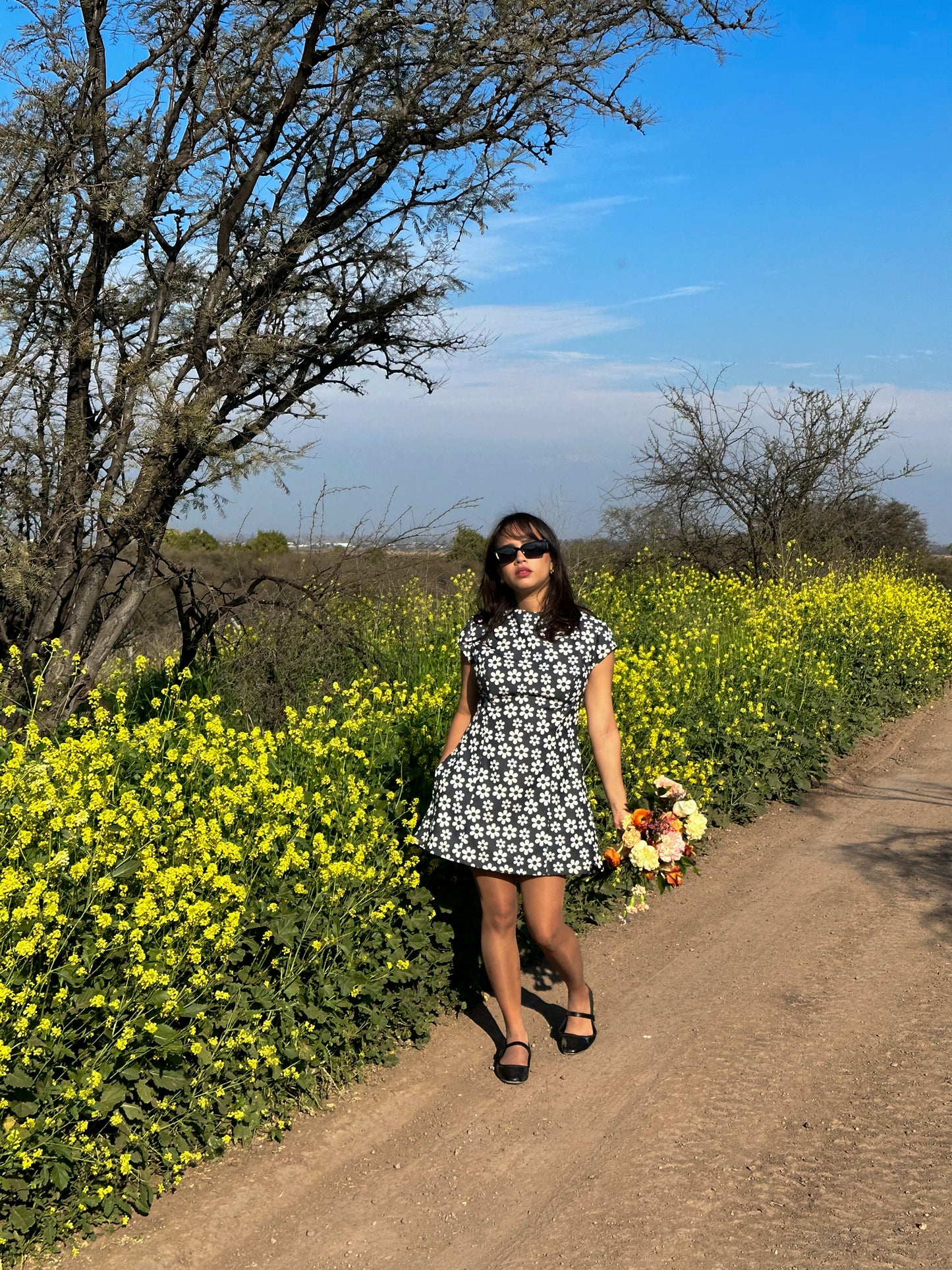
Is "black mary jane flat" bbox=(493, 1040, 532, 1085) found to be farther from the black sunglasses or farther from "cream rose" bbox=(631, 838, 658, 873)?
the black sunglasses

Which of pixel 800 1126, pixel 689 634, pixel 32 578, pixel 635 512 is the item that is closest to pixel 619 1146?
pixel 800 1126

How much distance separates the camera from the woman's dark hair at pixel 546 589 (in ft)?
12.5

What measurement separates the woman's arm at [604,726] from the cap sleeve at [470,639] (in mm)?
415

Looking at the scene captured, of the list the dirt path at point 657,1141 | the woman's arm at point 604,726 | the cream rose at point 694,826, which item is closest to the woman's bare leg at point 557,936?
the dirt path at point 657,1141

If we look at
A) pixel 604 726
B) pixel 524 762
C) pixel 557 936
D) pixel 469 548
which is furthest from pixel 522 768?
pixel 469 548

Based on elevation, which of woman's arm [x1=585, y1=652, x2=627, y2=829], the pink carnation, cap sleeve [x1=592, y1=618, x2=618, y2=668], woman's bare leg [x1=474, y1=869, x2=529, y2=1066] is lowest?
woman's bare leg [x1=474, y1=869, x2=529, y2=1066]

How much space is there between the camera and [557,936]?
3.84m

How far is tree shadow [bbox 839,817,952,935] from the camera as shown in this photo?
543 centimetres

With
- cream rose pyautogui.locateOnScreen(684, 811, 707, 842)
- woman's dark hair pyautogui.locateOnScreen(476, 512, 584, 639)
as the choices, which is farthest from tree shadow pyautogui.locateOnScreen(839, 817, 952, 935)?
woman's dark hair pyautogui.locateOnScreen(476, 512, 584, 639)

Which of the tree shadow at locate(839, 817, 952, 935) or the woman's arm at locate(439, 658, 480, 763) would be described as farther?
the tree shadow at locate(839, 817, 952, 935)

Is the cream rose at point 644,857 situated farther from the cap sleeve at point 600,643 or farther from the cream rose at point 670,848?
the cap sleeve at point 600,643

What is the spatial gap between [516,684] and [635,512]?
1315cm

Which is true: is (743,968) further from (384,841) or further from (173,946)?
(173,946)

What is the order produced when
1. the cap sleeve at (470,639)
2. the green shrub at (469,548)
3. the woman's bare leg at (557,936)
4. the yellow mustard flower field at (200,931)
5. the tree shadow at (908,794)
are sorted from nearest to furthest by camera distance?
1. the yellow mustard flower field at (200,931)
2. the woman's bare leg at (557,936)
3. the cap sleeve at (470,639)
4. the tree shadow at (908,794)
5. the green shrub at (469,548)
